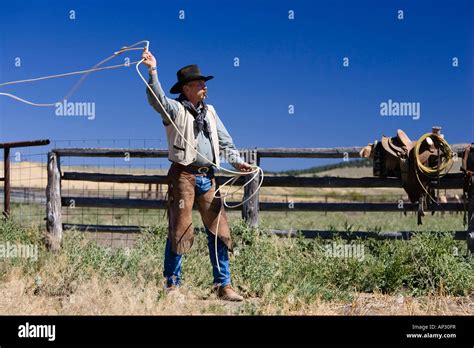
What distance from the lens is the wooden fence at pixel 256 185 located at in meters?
8.21

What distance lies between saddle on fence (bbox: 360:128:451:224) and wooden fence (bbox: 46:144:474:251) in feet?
0.55

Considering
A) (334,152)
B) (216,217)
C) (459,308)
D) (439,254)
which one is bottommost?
(459,308)

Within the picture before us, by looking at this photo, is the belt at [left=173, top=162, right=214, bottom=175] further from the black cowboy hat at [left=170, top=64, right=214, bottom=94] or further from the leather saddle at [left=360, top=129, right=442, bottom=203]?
the leather saddle at [left=360, top=129, right=442, bottom=203]

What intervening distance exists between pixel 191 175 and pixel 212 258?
84 cm

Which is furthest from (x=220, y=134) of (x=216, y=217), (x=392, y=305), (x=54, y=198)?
(x=54, y=198)

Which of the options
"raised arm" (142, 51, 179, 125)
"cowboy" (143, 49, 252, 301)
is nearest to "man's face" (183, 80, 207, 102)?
"cowboy" (143, 49, 252, 301)

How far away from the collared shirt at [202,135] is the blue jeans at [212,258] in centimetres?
20

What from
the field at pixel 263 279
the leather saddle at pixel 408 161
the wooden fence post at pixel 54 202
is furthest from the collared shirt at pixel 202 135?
the wooden fence post at pixel 54 202

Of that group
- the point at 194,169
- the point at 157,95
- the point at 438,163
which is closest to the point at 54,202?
the point at 194,169

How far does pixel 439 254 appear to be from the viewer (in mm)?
6828

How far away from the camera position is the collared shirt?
588cm
